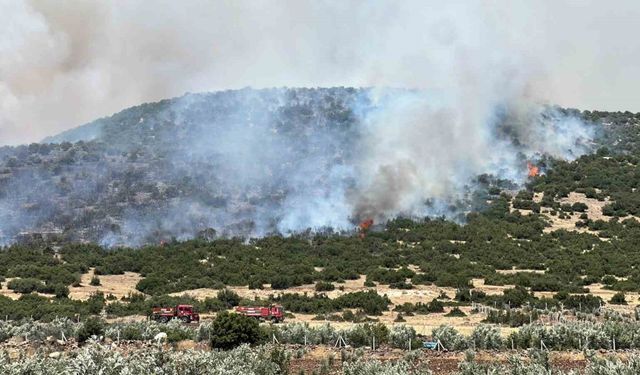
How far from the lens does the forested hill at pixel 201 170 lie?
106 m

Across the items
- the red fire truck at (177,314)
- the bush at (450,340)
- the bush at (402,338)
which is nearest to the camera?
the bush at (450,340)

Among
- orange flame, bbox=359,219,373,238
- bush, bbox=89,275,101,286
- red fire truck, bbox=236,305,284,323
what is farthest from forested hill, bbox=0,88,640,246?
red fire truck, bbox=236,305,284,323

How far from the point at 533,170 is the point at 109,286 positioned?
7545cm

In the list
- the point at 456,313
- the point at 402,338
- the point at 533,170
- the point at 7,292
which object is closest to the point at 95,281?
the point at 7,292

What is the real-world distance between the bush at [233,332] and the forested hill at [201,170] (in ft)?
190

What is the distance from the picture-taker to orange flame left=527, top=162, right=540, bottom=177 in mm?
120875

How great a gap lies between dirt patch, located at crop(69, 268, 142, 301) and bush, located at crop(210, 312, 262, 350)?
25265 millimetres

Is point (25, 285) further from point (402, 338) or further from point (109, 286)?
point (402, 338)

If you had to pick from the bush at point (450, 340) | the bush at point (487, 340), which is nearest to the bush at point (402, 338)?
the bush at point (450, 340)

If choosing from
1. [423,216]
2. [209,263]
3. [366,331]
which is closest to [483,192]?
[423,216]

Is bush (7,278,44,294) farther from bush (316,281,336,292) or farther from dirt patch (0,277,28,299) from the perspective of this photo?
bush (316,281,336,292)

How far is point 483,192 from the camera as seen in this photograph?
372ft

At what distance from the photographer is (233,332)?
140 ft

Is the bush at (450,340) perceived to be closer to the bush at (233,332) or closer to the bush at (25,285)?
the bush at (233,332)
